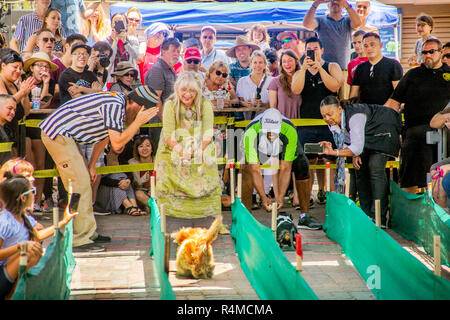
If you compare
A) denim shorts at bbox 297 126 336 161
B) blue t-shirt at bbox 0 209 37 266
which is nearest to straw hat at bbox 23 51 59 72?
denim shorts at bbox 297 126 336 161

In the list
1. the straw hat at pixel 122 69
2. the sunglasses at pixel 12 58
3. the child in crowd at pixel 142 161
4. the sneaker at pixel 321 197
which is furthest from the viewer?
the sneaker at pixel 321 197

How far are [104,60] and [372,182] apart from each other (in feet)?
13.8

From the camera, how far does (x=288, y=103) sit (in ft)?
30.7

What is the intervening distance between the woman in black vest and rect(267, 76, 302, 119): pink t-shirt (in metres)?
1.14

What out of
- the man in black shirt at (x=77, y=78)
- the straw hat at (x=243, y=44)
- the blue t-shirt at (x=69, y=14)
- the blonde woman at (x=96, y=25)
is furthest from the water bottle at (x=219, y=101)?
the blue t-shirt at (x=69, y=14)

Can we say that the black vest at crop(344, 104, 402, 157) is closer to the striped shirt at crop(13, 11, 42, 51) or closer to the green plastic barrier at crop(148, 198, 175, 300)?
the green plastic barrier at crop(148, 198, 175, 300)

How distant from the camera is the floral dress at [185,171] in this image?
24.7 feet

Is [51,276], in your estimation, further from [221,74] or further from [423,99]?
[423,99]

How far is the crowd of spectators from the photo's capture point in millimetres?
8609

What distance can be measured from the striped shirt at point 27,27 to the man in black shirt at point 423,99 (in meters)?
5.30

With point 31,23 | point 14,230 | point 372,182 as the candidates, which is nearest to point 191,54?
point 31,23

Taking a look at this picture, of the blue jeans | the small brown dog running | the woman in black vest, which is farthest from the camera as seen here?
the blue jeans

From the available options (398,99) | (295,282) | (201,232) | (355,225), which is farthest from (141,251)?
(398,99)

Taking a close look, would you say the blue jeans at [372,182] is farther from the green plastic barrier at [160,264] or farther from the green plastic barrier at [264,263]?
the green plastic barrier at [160,264]
